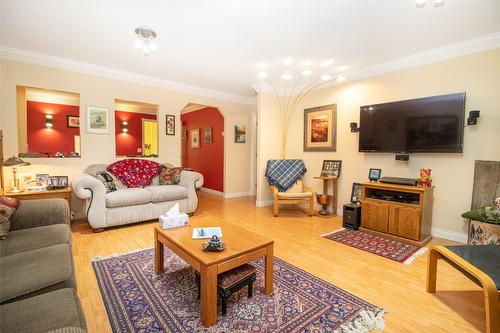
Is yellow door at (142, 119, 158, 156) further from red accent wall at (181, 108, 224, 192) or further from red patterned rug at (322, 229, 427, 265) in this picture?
red patterned rug at (322, 229, 427, 265)

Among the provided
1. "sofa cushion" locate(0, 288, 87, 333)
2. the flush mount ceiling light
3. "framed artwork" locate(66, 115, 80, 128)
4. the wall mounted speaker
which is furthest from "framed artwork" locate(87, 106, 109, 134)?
the wall mounted speaker

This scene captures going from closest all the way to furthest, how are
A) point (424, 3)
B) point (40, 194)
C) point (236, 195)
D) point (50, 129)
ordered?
point (424, 3) → point (40, 194) → point (50, 129) → point (236, 195)

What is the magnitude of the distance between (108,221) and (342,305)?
3.00 m

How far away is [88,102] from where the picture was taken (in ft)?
12.3

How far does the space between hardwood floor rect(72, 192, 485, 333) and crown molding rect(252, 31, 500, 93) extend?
2.32 meters

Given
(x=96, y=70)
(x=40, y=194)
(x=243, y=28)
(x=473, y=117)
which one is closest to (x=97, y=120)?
(x=96, y=70)

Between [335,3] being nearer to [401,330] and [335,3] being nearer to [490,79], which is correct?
[490,79]

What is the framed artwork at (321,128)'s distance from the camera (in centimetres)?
425

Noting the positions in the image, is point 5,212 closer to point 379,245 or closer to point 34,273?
point 34,273

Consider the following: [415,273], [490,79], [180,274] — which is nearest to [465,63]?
[490,79]

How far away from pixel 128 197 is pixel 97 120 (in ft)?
4.78

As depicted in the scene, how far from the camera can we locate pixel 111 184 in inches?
138

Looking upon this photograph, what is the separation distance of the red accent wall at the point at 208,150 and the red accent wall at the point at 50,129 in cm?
290

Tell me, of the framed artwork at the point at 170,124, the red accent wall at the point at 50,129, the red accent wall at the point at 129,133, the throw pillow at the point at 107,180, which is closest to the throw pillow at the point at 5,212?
the throw pillow at the point at 107,180
